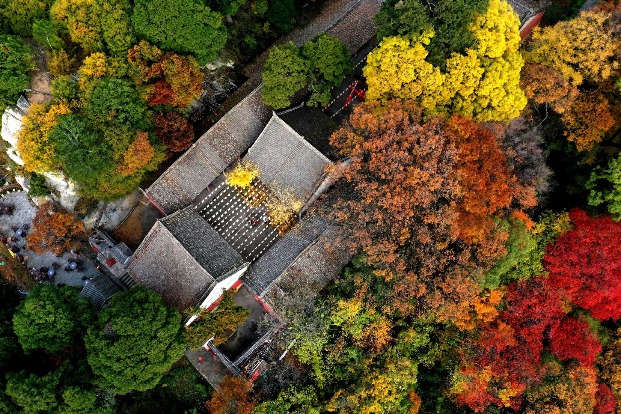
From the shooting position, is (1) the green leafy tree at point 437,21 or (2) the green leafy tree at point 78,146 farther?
(2) the green leafy tree at point 78,146

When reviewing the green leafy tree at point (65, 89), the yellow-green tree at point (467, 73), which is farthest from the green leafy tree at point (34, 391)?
the yellow-green tree at point (467, 73)

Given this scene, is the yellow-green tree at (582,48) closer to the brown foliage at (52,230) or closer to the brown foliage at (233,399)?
the brown foliage at (233,399)

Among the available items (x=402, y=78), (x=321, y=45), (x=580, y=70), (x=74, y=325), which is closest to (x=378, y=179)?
(x=402, y=78)

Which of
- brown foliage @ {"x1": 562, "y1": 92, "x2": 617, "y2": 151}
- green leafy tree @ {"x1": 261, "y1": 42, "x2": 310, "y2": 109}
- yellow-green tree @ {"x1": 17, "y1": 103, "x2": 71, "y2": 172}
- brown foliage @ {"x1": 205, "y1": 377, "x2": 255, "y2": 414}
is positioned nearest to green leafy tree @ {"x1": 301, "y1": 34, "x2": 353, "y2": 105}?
green leafy tree @ {"x1": 261, "y1": 42, "x2": 310, "y2": 109}

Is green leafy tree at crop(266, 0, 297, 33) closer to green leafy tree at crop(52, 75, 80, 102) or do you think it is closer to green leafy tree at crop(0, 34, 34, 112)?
green leafy tree at crop(52, 75, 80, 102)

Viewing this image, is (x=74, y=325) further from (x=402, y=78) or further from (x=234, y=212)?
(x=402, y=78)

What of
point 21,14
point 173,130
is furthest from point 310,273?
point 21,14

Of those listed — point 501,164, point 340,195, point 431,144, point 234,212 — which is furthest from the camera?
point 234,212
